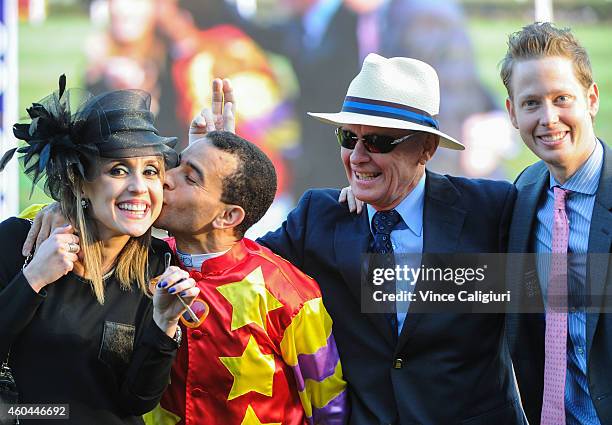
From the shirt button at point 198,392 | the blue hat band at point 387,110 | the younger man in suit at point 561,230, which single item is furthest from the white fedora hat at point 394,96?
the shirt button at point 198,392

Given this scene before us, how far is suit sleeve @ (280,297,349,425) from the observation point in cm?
318

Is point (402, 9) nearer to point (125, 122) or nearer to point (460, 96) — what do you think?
point (460, 96)

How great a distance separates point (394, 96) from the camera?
3457mm

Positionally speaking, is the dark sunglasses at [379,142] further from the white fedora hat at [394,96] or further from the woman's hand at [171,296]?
the woman's hand at [171,296]

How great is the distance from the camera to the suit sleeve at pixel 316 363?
3182 mm

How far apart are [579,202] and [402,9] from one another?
7.58m

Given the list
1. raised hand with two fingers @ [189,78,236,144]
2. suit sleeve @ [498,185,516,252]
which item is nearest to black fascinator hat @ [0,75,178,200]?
raised hand with two fingers @ [189,78,236,144]

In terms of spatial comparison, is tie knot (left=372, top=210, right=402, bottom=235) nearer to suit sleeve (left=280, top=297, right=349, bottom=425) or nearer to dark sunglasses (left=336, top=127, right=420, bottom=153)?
dark sunglasses (left=336, top=127, right=420, bottom=153)

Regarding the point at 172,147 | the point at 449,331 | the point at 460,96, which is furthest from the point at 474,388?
the point at 460,96

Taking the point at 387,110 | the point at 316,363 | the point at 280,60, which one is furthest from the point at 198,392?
the point at 280,60

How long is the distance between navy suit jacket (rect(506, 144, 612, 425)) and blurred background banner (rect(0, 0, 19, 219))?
6.97 metres

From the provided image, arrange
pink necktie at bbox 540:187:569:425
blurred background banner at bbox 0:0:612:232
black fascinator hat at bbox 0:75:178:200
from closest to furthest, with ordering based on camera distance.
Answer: black fascinator hat at bbox 0:75:178:200, pink necktie at bbox 540:187:569:425, blurred background banner at bbox 0:0:612:232

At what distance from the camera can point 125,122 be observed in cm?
292

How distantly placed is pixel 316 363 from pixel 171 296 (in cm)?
69
